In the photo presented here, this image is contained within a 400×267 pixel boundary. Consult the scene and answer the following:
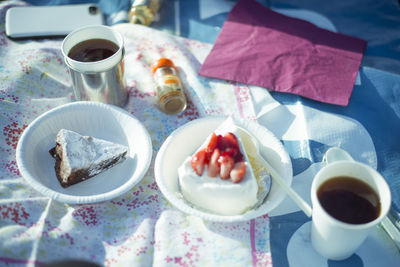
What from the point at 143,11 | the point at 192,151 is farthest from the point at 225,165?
the point at 143,11

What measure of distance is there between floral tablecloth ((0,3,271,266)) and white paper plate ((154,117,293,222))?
73 millimetres

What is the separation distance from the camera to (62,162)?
0.98 meters

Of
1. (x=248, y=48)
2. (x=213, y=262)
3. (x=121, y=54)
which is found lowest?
(x=213, y=262)

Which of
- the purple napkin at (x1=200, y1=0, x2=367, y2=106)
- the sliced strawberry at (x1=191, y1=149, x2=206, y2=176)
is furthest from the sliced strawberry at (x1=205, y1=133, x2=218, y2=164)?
the purple napkin at (x1=200, y1=0, x2=367, y2=106)

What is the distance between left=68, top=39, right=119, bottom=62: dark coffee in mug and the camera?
3.65 ft

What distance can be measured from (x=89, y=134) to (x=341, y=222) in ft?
2.11

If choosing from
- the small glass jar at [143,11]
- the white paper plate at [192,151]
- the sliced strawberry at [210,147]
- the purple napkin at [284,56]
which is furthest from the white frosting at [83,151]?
the small glass jar at [143,11]

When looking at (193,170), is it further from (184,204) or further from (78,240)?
(78,240)

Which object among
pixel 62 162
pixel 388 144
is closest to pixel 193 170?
pixel 62 162

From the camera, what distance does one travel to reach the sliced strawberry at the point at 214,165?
0.88m

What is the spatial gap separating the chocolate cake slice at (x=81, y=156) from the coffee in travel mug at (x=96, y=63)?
15 cm

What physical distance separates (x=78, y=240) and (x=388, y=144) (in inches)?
31.1

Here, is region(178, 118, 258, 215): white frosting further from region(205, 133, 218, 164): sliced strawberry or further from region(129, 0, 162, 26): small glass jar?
region(129, 0, 162, 26): small glass jar

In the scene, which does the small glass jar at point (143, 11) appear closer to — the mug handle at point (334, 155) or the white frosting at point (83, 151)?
the white frosting at point (83, 151)
